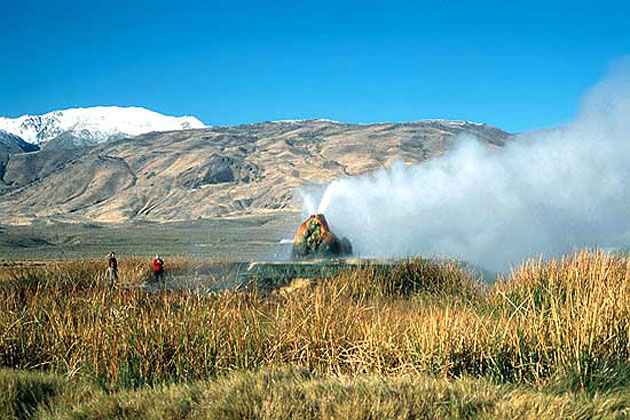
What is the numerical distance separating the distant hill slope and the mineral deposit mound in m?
97.0

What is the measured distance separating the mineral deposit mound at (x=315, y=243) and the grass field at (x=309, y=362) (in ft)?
35.0

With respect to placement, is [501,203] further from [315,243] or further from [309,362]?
[309,362]

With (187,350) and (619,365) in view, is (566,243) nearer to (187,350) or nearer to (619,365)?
(619,365)

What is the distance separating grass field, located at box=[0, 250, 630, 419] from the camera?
5.72 metres

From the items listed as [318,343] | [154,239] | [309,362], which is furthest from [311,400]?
[154,239]

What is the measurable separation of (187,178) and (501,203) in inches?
5072

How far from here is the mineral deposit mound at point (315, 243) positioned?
21000 mm

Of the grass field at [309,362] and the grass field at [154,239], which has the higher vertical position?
the grass field at [154,239]

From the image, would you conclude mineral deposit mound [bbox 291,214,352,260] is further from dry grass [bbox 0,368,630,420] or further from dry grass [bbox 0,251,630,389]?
dry grass [bbox 0,368,630,420]

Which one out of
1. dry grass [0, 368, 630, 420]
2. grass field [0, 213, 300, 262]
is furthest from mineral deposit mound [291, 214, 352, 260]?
grass field [0, 213, 300, 262]

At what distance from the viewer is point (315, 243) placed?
21125 mm

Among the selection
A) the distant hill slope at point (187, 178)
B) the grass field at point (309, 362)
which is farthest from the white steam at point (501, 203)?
the distant hill slope at point (187, 178)

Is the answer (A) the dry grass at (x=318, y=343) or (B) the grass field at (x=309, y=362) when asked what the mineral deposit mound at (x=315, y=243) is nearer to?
(B) the grass field at (x=309, y=362)

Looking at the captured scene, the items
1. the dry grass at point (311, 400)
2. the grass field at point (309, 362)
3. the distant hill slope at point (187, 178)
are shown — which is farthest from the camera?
the distant hill slope at point (187, 178)
